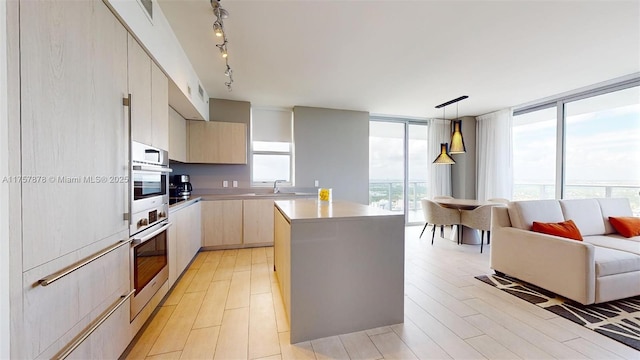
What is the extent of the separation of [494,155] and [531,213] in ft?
9.63

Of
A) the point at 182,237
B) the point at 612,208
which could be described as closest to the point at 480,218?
the point at 612,208

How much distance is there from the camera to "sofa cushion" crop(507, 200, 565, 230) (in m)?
2.76

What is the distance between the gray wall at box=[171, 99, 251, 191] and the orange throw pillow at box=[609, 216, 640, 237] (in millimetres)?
5294

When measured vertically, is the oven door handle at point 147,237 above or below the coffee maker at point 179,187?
below

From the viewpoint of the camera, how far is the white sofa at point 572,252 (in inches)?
84.7

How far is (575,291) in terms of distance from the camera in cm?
217

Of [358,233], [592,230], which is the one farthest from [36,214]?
[592,230]

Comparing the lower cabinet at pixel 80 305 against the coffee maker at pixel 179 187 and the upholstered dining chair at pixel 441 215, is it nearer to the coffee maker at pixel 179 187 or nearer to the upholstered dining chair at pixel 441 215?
the coffee maker at pixel 179 187

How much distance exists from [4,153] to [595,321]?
3.75 meters

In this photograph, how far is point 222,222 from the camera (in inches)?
151

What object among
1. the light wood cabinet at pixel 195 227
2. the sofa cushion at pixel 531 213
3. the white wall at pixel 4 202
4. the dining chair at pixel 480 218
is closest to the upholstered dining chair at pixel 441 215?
the dining chair at pixel 480 218

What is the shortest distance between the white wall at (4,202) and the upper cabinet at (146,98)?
862 mm

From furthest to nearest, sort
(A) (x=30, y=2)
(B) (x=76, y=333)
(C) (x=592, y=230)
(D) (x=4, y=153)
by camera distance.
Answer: (C) (x=592, y=230) < (B) (x=76, y=333) < (A) (x=30, y=2) < (D) (x=4, y=153)

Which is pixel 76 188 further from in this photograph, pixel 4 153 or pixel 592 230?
pixel 592 230
